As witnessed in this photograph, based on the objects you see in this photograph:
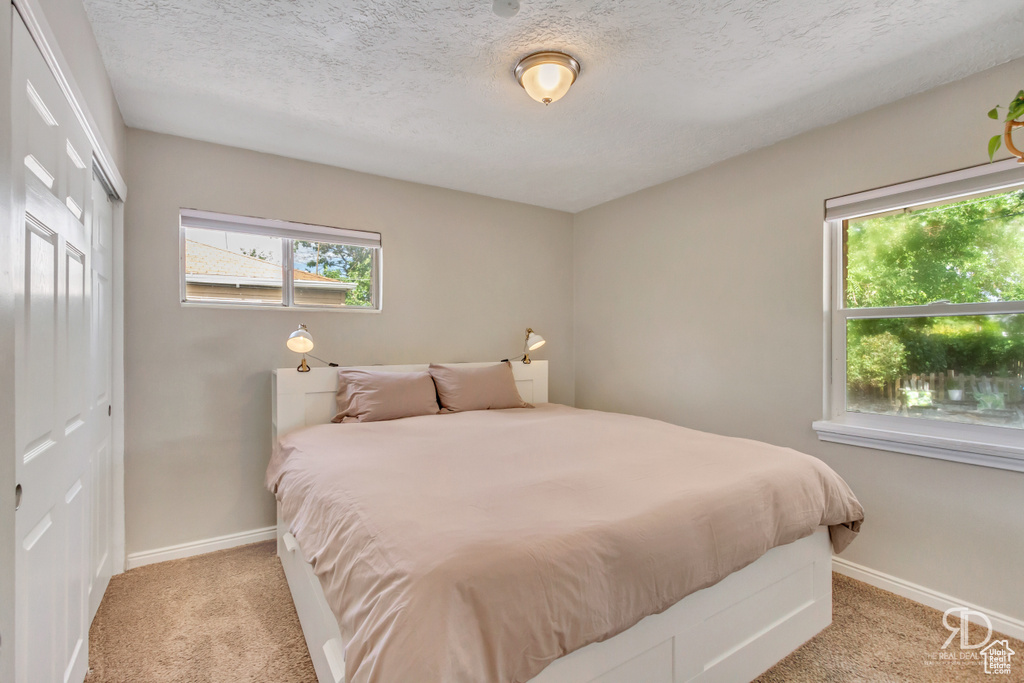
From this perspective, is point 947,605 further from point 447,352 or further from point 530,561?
point 447,352

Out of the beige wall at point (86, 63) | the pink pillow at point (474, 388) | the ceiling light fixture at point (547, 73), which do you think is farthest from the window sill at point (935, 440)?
the beige wall at point (86, 63)

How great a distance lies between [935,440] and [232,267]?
386 centimetres

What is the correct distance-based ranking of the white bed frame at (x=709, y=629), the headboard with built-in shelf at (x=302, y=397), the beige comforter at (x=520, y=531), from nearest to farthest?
the beige comforter at (x=520, y=531) < the white bed frame at (x=709, y=629) < the headboard with built-in shelf at (x=302, y=397)

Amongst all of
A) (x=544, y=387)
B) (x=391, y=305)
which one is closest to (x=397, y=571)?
(x=391, y=305)

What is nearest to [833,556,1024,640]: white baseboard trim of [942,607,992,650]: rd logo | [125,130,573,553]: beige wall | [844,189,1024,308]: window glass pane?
[942,607,992,650]: rd logo

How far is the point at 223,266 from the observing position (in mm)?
2926

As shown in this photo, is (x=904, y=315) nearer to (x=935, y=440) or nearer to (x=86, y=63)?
(x=935, y=440)

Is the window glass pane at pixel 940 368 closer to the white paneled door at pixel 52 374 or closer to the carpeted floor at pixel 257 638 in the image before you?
the carpeted floor at pixel 257 638

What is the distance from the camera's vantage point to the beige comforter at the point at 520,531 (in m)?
1.01

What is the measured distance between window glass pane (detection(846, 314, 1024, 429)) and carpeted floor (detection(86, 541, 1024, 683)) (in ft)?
3.06

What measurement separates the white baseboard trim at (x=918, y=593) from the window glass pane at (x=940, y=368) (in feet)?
2.64

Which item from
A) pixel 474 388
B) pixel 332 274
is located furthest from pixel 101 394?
pixel 474 388

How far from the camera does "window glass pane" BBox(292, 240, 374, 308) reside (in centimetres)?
316

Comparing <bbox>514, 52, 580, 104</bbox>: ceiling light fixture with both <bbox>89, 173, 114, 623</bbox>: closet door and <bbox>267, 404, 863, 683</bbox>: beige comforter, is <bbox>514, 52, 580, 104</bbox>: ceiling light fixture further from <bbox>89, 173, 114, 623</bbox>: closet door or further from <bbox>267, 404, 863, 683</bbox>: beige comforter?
<bbox>89, 173, 114, 623</bbox>: closet door
